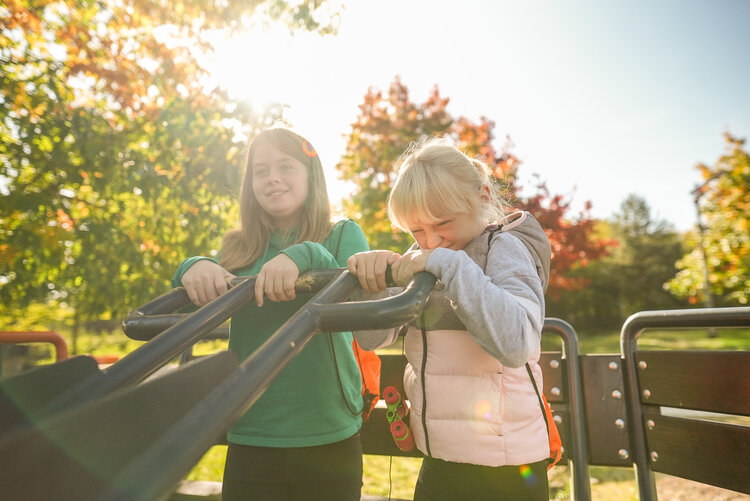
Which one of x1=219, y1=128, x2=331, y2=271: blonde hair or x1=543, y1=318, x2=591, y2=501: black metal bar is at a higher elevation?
x1=219, y1=128, x2=331, y2=271: blonde hair

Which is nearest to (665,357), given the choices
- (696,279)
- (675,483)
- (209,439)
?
(209,439)

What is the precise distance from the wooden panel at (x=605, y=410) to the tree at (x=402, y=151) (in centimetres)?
674

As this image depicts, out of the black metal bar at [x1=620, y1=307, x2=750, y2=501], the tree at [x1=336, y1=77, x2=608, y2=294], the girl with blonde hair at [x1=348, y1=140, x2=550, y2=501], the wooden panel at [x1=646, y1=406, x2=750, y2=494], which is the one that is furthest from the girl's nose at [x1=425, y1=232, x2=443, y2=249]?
the tree at [x1=336, y1=77, x2=608, y2=294]

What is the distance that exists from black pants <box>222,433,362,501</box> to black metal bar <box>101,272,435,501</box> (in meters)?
0.71

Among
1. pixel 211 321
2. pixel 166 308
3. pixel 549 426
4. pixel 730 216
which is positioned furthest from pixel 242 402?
pixel 730 216

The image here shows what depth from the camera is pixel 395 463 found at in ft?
15.1

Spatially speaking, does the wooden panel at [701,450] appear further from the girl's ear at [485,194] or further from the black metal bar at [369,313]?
the black metal bar at [369,313]

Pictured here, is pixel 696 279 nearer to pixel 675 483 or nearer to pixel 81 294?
pixel 675 483

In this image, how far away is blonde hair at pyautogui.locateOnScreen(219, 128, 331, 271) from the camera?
5.69 ft

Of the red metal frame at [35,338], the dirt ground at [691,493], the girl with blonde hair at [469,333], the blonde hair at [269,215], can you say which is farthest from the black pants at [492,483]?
the dirt ground at [691,493]

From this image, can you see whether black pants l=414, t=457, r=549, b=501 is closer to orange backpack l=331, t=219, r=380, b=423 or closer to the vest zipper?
the vest zipper

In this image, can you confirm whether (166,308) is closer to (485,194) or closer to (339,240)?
(339,240)

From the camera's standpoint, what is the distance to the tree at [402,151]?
9.09 meters

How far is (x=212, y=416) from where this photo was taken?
23.1 inches
